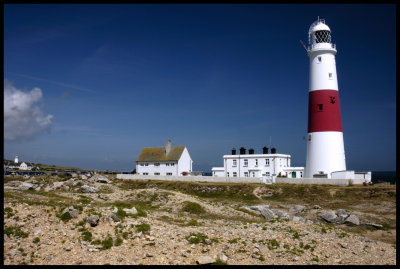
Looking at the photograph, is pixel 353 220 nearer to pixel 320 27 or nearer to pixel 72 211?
pixel 72 211

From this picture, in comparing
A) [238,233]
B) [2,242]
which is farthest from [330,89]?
[2,242]

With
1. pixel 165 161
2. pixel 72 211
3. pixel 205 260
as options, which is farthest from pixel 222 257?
pixel 165 161

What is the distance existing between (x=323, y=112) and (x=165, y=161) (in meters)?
33.7

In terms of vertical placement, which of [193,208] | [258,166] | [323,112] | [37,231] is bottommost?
[193,208]

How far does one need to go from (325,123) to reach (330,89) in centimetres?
457

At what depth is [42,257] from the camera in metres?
17.4

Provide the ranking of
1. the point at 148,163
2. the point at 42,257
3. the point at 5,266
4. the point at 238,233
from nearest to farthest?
the point at 5,266, the point at 42,257, the point at 238,233, the point at 148,163

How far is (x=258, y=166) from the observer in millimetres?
61594

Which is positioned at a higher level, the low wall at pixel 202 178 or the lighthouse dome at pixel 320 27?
the lighthouse dome at pixel 320 27

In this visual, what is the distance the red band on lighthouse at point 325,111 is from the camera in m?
44.7

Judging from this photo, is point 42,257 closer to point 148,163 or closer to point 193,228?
point 193,228

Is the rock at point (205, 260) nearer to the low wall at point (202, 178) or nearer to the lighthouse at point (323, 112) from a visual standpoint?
the lighthouse at point (323, 112)

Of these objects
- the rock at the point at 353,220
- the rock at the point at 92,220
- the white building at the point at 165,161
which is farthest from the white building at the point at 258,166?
the rock at the point at 92,220

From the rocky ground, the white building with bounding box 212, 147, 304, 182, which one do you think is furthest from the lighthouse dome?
the rocky ground
